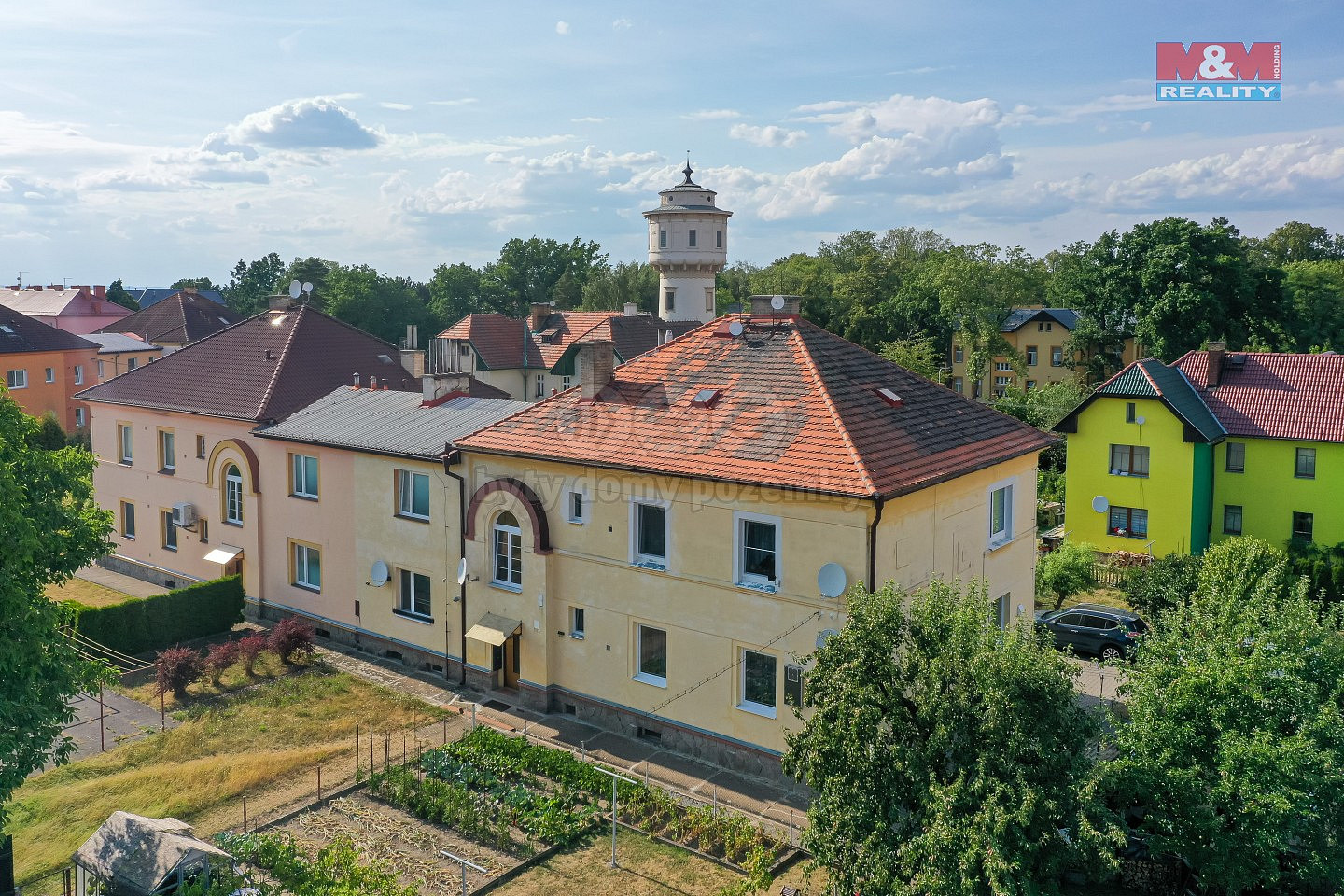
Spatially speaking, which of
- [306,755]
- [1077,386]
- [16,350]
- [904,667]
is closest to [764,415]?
[904,667]

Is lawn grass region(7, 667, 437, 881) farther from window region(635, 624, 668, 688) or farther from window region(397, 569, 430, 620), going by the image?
window region(635, 624, 668, 688)

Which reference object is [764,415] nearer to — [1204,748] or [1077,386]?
[1204,748]

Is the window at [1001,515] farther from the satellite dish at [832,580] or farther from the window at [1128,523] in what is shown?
the window at [1128,523]

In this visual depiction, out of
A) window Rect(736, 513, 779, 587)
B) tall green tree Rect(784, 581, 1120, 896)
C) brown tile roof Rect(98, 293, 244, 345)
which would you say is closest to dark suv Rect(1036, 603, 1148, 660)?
window Rect(736, 513, 779, 587)

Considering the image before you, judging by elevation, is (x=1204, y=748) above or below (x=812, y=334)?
below

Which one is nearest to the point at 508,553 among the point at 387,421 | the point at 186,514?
the point at 387,421
